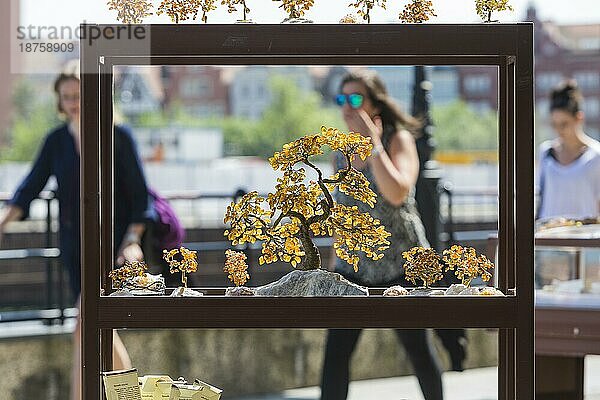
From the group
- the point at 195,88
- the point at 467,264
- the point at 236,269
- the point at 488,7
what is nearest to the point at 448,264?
the point at 467,264

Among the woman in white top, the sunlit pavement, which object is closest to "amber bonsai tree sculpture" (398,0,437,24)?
the woman in white top

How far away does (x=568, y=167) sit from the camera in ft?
14.9

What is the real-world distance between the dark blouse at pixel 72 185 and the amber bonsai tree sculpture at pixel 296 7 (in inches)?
52.2

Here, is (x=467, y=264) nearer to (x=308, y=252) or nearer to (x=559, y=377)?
(x=308, y=252)

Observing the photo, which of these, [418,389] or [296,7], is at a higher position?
[296,7]

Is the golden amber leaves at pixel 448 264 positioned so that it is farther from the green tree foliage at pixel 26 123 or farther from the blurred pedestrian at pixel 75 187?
the green tree foliage at pixel 26 123

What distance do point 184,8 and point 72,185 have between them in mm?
1650

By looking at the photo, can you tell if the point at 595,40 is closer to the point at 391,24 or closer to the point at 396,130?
the point at 396,130

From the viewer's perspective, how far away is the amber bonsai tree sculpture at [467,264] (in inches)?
94.0

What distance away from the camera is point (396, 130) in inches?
140

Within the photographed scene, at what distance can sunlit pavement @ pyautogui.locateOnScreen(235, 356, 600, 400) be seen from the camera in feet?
16.9

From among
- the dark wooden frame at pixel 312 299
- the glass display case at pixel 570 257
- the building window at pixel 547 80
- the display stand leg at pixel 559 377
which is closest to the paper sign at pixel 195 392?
the dark wooden frame at pixel 312 299

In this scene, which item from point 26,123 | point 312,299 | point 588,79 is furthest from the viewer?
point 26,123

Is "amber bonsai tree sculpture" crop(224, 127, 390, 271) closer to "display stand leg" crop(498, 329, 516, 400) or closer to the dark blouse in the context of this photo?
"display stand leg" crop(498, 329, 516, 400)
